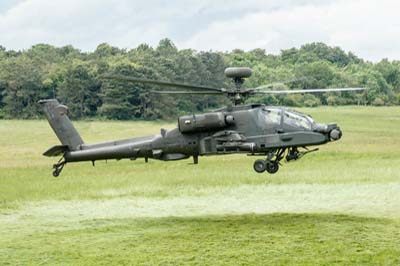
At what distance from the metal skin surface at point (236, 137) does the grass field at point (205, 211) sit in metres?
3.11

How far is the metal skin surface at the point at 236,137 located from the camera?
2469 cm

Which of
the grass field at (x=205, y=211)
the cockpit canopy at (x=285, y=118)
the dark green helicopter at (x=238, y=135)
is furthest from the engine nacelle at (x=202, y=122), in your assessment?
the grass field at (x=205, y=211)

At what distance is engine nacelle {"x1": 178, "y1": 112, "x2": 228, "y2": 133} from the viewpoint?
25.7 metres

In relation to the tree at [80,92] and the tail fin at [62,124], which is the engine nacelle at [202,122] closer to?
the tail fin at [62,124]

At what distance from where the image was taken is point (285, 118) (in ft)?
82.0

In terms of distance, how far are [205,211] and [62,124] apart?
26.7ft

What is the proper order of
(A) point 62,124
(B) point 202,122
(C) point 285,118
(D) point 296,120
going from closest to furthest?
1. (D) point 296,120
2. (C) point 285,118
3. (B) point 202,122
4. (A) point 62,124

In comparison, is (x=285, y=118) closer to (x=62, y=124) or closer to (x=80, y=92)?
(x=62, y=124)

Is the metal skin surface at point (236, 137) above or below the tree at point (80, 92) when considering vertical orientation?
below

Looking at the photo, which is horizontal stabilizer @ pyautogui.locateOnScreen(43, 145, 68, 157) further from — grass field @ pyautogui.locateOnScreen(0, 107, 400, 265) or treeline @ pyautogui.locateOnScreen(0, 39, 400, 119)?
treeline @ pyautogui.locateOnScreen(0, 39, 400, 119)

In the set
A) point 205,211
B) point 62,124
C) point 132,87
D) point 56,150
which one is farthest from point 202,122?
point 132,87

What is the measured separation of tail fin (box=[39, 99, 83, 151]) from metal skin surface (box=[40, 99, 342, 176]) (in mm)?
709

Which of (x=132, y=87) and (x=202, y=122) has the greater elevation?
(x=132, y=87)

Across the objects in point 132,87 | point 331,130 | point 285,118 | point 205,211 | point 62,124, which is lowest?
point 205,211
